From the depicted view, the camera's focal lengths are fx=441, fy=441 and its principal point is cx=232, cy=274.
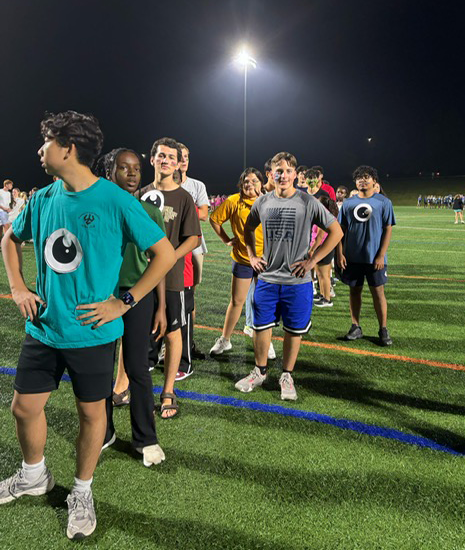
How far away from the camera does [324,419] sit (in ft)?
10.5

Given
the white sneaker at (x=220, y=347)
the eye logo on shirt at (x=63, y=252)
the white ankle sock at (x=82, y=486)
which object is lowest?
the white sneaker at (x=220, y=347)

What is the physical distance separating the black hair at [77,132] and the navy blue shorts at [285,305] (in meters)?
1.98

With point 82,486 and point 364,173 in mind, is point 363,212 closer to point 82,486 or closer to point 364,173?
point 364,173

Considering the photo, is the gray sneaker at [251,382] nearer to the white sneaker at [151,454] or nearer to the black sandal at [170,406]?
the black sandal at [170,406]

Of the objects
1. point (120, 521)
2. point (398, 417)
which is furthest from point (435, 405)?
point (120, 521)

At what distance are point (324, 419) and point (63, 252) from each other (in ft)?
7.38

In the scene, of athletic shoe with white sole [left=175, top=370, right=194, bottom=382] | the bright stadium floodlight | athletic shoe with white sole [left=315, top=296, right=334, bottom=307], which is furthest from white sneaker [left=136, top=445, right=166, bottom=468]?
the bright stadium floodlight

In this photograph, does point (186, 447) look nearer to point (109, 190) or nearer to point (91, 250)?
point (91, 250)

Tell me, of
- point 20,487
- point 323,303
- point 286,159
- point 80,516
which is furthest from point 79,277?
point 323,303

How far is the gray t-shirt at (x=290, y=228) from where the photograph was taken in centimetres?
344

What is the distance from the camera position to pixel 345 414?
3.28 meters

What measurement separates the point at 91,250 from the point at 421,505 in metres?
2.07

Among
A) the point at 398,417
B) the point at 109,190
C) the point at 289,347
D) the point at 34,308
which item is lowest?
the point at 398,417

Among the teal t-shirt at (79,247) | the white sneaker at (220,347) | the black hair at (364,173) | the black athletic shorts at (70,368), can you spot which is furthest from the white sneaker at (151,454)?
the black hair at (364,173)
